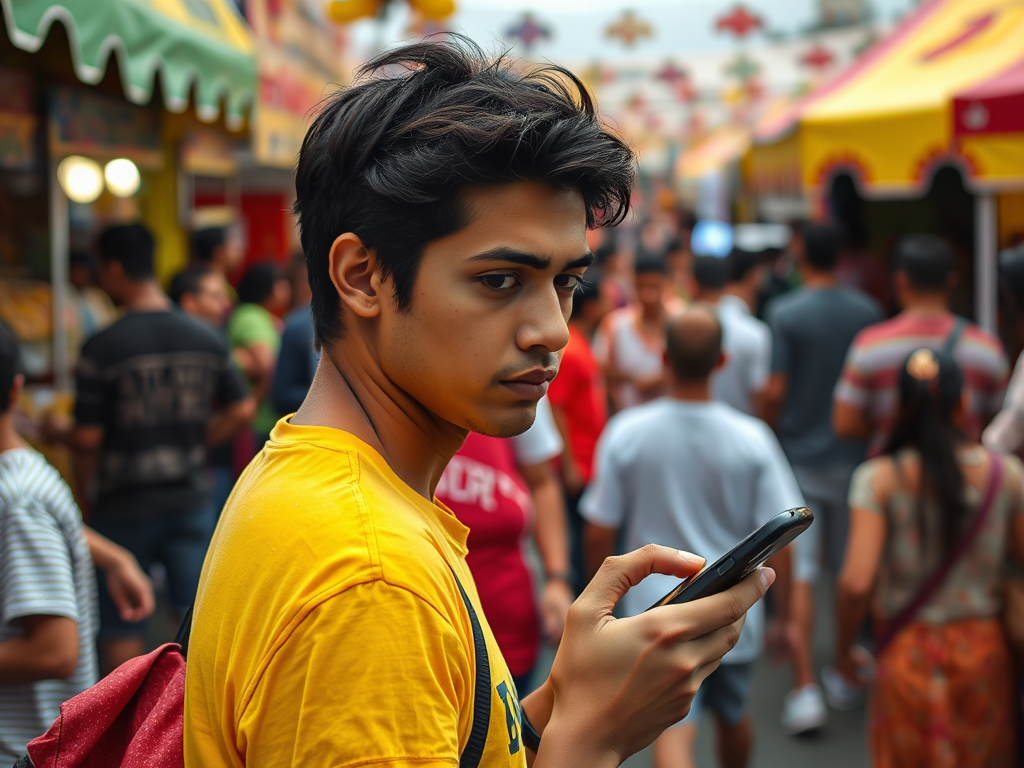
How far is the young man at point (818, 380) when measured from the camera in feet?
19.5

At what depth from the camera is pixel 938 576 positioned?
3484 mm

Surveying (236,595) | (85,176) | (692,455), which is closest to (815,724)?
(692,455)

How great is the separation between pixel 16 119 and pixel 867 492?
4.11 meters

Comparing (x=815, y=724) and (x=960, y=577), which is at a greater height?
(x=960, y=577)

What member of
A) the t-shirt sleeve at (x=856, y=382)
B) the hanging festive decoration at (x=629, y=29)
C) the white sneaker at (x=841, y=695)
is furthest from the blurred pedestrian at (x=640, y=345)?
the hanging festive decoration at (x=629, y=29)

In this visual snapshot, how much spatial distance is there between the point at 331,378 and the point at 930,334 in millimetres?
4447

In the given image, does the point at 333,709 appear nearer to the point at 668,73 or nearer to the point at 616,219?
the point at 616,219

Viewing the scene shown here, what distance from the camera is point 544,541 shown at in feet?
12.6

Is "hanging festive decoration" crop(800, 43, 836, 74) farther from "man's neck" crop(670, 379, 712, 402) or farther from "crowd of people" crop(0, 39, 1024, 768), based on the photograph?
"man's neck" crop(670, 379, 712, 402)

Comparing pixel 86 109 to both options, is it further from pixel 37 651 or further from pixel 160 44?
pixel 37 651

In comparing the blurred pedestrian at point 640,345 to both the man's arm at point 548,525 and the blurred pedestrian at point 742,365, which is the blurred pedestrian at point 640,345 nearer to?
the blurred pedestrian at point 742,365

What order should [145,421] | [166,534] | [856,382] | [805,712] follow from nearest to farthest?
[145,421] → [166,534] → [805,712] → [856,382]

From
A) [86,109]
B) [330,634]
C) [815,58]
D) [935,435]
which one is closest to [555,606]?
[935,435]

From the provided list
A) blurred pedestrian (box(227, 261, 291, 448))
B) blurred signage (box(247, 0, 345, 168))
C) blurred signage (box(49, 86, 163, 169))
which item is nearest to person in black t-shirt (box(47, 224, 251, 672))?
blurred signage (box(247, 0, 345, 168))
